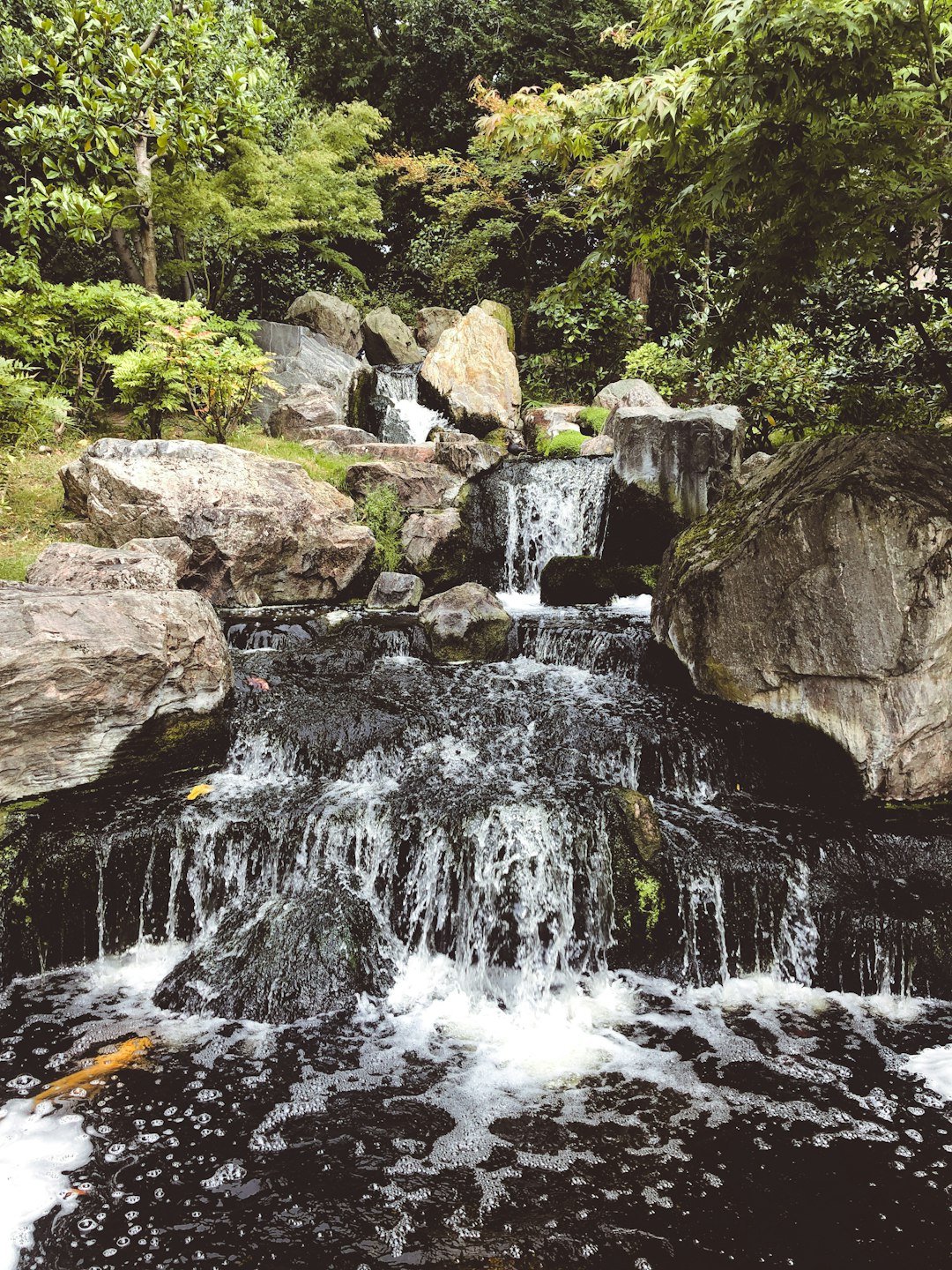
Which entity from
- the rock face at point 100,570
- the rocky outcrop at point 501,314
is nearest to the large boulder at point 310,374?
the rocky outcrop at point 501,314

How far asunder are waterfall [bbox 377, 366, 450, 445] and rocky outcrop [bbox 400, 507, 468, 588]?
182 inches

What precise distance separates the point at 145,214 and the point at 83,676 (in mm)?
9906

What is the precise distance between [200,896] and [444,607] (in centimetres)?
430

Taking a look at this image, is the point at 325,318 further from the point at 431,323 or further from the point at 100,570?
the point at 100,570

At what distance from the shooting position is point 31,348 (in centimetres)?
1006

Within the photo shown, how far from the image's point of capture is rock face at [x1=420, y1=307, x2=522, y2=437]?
14.5m

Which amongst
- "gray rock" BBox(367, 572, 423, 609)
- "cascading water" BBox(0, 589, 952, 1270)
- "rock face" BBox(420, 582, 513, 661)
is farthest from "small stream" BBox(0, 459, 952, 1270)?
"gray rock" BBox(367, 572, 423, 609)

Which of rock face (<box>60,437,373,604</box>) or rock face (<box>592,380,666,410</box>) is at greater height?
rock face (<box>592,380,666,410</box>)

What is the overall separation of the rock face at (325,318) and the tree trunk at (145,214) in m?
5.16

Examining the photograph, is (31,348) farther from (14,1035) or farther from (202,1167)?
(202,1167)

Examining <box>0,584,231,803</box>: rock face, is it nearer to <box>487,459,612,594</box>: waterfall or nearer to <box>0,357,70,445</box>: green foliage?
<box>0,357,70,445</box>: green foliage

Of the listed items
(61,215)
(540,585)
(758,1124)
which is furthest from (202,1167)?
(540,585)

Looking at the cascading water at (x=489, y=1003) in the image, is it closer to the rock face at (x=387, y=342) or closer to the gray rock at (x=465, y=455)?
the gray rock at (x=465, y=455)

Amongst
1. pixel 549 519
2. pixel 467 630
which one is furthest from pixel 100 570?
pixel 549 519
